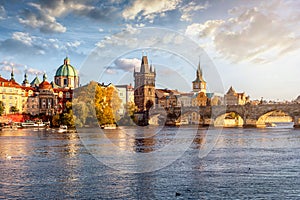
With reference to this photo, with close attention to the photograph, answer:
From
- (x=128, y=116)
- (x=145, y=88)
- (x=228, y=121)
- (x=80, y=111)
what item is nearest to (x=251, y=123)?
(x=128, y=116)

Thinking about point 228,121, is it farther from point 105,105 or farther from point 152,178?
point 152,178

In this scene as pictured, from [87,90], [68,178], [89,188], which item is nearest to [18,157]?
[68,178]

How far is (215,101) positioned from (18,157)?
5357 inches

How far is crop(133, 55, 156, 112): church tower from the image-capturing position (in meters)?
161

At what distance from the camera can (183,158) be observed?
33.1 m

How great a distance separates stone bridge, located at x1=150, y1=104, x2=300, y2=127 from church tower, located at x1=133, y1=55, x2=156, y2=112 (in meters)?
27.4

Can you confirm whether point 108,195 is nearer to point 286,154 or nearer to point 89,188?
point 89,188

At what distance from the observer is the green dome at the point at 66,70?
6407 inches

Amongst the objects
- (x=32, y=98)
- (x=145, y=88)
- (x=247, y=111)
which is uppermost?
(x=145, y=88)

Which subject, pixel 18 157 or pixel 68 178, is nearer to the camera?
pixel 68 178

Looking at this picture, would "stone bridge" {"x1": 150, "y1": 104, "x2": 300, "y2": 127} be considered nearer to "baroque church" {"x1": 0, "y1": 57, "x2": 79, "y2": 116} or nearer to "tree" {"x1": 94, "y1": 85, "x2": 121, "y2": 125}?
"tree" {"x1": 94, "y1": 85, "x2": 121, "y2": 125}

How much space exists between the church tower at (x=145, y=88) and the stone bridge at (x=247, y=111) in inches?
1078

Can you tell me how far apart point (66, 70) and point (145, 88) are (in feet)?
104

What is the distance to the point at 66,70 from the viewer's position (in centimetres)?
16338
